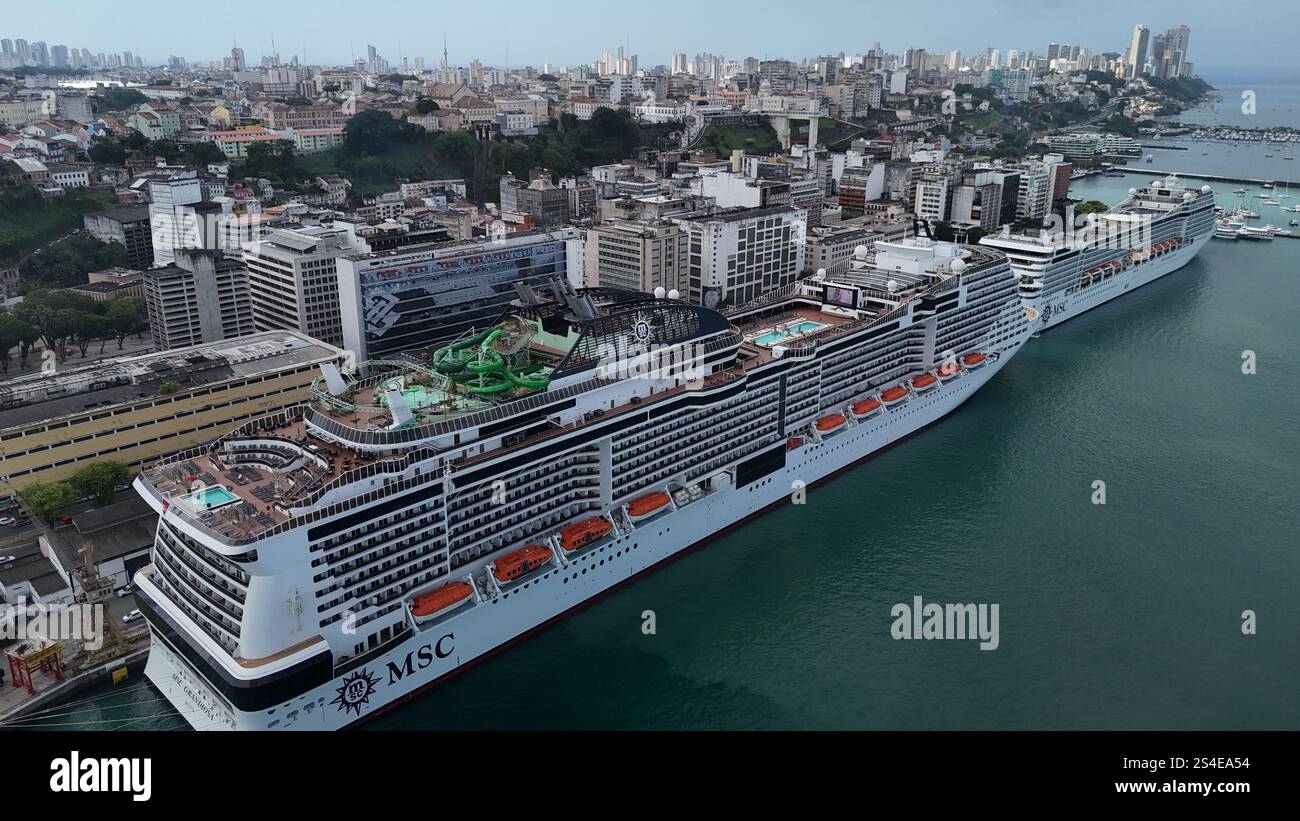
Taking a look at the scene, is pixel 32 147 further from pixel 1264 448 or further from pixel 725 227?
pixel 1264 448

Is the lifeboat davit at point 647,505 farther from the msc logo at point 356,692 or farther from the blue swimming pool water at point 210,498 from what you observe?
the blue swimming pool water at point 210,498

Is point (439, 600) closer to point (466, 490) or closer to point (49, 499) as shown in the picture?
point (466, 490)

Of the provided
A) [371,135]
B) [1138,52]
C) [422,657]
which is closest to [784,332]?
[422,657]

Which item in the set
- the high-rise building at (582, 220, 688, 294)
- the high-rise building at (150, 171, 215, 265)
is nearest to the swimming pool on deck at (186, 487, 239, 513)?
the high-rise building at (582, 220, 688, 294)

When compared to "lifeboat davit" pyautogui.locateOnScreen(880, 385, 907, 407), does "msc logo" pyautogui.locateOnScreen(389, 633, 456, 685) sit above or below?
below

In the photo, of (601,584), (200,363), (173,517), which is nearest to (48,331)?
(200,363)

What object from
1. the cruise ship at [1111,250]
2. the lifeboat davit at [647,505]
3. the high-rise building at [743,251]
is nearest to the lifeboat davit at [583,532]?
the lifeboat davit at [647,505]

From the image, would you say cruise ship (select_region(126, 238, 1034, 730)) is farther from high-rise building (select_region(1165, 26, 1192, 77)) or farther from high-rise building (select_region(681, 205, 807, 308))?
high-rise building (select_region(1165, 26, 1192, 77))
